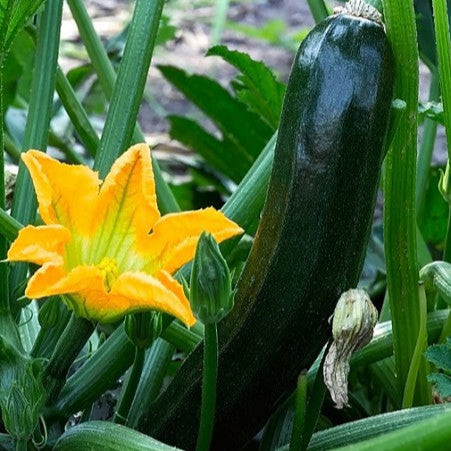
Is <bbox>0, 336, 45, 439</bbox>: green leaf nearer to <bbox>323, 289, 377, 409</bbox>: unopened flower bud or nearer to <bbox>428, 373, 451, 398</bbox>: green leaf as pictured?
<bbox>323, 289, 377, 409</bbox>: unopened flower bud

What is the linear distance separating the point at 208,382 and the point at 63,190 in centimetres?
19

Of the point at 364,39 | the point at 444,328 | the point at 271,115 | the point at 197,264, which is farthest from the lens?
the point at 271,115

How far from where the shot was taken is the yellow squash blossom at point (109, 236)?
755 millimetres

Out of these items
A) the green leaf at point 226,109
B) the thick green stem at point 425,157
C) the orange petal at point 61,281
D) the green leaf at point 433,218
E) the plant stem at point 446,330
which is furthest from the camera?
the green leaf at point 226,109

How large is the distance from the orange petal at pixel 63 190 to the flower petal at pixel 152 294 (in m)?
0.08

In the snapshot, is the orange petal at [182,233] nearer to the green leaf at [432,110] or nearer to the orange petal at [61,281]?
the orange petal at [61,281]

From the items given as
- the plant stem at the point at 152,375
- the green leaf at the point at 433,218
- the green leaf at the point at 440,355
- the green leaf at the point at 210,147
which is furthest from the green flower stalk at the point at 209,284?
the green leaf at the point at 210,147

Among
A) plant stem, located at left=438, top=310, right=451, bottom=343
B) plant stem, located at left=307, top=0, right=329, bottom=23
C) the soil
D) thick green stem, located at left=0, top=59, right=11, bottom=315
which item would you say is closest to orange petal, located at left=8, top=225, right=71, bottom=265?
thick green stem, located at left=0, top=59, right=11, bottom=315

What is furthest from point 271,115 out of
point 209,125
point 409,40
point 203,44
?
Answer: point 203,44

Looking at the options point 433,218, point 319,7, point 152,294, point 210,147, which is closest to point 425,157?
point 433,218

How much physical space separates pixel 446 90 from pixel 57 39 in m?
0.45

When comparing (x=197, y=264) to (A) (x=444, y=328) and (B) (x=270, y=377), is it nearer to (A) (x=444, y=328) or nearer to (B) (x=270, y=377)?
(B) (x=270, y=377)

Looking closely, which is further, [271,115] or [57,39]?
[271,115]

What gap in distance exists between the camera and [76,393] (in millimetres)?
979
